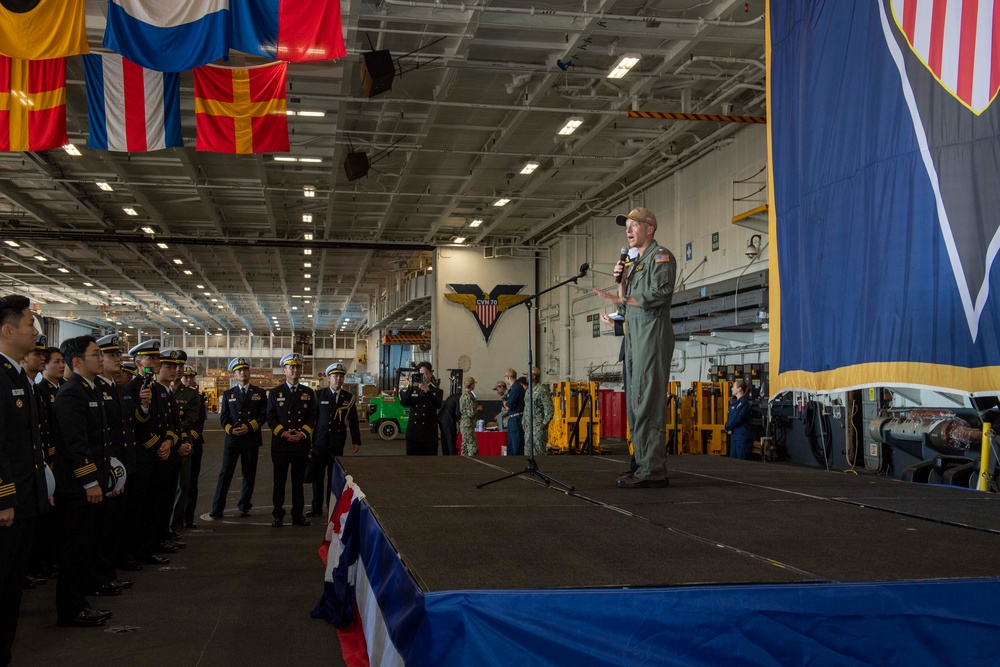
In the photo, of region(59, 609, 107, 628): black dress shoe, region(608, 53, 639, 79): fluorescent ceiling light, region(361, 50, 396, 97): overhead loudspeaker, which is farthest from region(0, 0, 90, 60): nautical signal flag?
region(608, 53, 639, 79): fluorescent ceiling light

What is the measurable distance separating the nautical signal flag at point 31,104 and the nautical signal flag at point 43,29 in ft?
4.43

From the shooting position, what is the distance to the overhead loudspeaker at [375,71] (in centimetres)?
1245

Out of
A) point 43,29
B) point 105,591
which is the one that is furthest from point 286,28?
point 105,591

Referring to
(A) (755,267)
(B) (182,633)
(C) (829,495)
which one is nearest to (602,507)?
(C) (829,495)

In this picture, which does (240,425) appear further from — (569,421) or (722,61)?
(722,61)

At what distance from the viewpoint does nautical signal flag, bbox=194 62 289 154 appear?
11.2 meters

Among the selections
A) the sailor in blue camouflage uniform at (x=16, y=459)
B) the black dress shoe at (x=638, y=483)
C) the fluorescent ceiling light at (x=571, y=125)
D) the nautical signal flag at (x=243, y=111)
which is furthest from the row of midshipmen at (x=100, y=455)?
the fluorescent ceiling light at (x=571, y=125)

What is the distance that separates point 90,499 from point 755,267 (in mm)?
14019

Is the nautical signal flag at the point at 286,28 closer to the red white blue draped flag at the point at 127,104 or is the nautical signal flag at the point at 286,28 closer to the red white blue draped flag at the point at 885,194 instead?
the red white blue draped flag at the point at 127,104

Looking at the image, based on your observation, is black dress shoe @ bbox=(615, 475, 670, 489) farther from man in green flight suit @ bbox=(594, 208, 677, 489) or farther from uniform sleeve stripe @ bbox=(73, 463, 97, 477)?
uniform sleeve stripe @ bbox=(73, 463, 97, 477)

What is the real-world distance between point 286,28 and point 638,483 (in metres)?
7.50

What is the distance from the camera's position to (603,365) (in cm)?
2280

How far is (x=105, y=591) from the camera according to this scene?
5.48 m

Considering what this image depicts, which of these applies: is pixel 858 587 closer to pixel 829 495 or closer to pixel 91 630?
pixel 829 495
